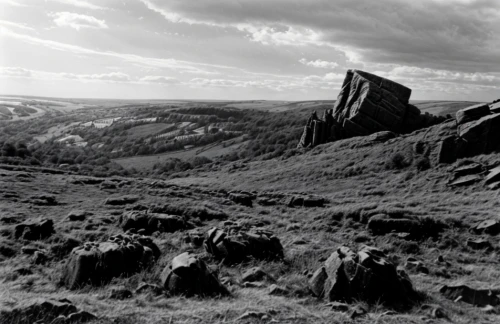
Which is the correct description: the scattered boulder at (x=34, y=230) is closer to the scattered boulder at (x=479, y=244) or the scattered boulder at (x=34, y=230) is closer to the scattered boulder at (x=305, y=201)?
the scattered boulder at (x=305, y=201)

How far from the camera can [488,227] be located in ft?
58.2

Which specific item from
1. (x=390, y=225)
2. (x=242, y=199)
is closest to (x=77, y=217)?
(x=242, y=199)

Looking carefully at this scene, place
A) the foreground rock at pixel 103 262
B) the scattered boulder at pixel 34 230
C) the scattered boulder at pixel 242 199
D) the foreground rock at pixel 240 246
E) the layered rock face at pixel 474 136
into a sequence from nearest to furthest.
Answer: the foreground rock at pixel 103 262 < the foreground rock at pixel 240 246 < the scattered boulder at pixel 34 230 < the scattered boulder at pixel 242 199 < the layered rock face at pixel 474 136

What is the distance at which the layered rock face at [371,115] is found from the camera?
6194cm

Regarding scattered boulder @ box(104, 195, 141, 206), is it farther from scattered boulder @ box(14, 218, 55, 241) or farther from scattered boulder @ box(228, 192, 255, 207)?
scattered boulder @ box(14, 218, 55, 241)

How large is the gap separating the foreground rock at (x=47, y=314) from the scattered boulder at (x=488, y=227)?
57.4 feet

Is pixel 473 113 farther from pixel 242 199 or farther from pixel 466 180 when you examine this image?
pixel 242 199

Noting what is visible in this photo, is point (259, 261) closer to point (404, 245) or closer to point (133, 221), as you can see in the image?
point (404, 245)

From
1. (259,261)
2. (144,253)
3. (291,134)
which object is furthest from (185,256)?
(291,134)

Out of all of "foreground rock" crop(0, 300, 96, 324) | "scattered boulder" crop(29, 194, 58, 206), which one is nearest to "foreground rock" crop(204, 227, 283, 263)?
"foreground rock" crop(0, 300, 96, 324)

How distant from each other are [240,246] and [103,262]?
15.6ft

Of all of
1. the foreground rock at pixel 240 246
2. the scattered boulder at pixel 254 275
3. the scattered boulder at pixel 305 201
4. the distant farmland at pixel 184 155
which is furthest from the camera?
the distant farmland at pixel 184 155

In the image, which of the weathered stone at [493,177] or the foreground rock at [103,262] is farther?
the weathered stone at [493,177]

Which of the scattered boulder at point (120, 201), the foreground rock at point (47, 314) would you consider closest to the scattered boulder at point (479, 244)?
the foreground rock at point (47, 314)
